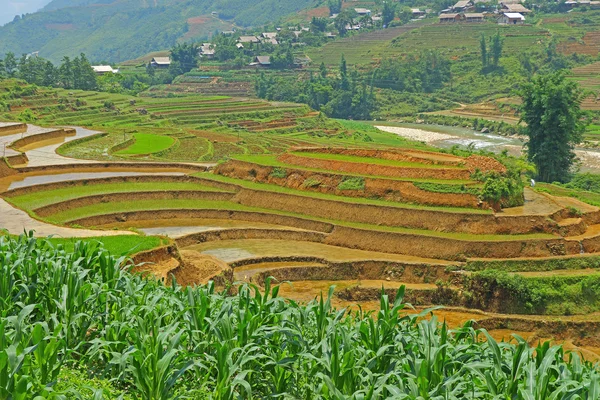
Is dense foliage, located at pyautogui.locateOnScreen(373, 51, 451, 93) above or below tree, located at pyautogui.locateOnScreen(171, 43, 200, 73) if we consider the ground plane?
below

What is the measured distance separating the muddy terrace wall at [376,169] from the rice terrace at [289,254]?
0.10 meters

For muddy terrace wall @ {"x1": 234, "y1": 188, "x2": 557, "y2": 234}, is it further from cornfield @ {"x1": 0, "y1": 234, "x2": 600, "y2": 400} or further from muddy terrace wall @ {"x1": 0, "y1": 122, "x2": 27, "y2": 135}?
muddy terrace wall @ {"x1": 0, "y1": 122, "x2": 27, "y2": 135}

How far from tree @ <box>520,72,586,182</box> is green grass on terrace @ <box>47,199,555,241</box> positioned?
67.0ft

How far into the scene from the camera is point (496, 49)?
329ft

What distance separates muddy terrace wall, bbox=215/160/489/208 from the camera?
28.4m

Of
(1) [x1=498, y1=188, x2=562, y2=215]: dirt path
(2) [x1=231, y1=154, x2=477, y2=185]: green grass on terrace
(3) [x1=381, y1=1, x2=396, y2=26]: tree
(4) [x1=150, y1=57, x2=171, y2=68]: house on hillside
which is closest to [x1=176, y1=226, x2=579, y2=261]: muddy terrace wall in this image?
(1) [x1=498, y1=188, x2=562, y2=215]: dirt path

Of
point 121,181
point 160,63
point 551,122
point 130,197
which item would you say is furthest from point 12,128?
point 160,63

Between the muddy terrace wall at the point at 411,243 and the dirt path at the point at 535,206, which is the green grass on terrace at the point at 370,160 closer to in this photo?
the dirt path at the point at 535,206

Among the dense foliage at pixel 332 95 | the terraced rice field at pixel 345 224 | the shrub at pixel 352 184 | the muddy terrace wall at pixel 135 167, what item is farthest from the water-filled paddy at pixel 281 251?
the dense foliage at pixel 332 95

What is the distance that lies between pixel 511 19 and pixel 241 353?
11998 cm

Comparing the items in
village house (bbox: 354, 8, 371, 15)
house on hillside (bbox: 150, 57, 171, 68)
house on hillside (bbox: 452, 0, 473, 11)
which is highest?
house on hillside (bbox: 452, 0, 473, 11)

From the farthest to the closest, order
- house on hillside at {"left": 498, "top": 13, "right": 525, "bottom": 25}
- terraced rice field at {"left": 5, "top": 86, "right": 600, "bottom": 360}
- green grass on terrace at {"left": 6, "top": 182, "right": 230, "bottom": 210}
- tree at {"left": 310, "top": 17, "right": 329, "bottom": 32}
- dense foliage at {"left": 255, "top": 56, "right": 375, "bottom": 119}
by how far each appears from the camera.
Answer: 1. tree at {"left": 310, "top": 17, "right": 329, "bottom": 32}
2. house on hillside at {"left": 498, "top": 13, "right": 525, "bottom": 25}
3. dense foliage at {"left": 255, "top": 56, "right": 375, "bottom": 119}
4. green grass on terrace at {"left": 6, "top": 182, "right": 230, "bottom": 210}
5. terraced rice field at {"left": 5, "top": 86, "right": 600, "bottom": 360}

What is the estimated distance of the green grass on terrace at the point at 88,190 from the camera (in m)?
30.3

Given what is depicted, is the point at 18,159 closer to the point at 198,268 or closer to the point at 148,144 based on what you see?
the point at 148,144
